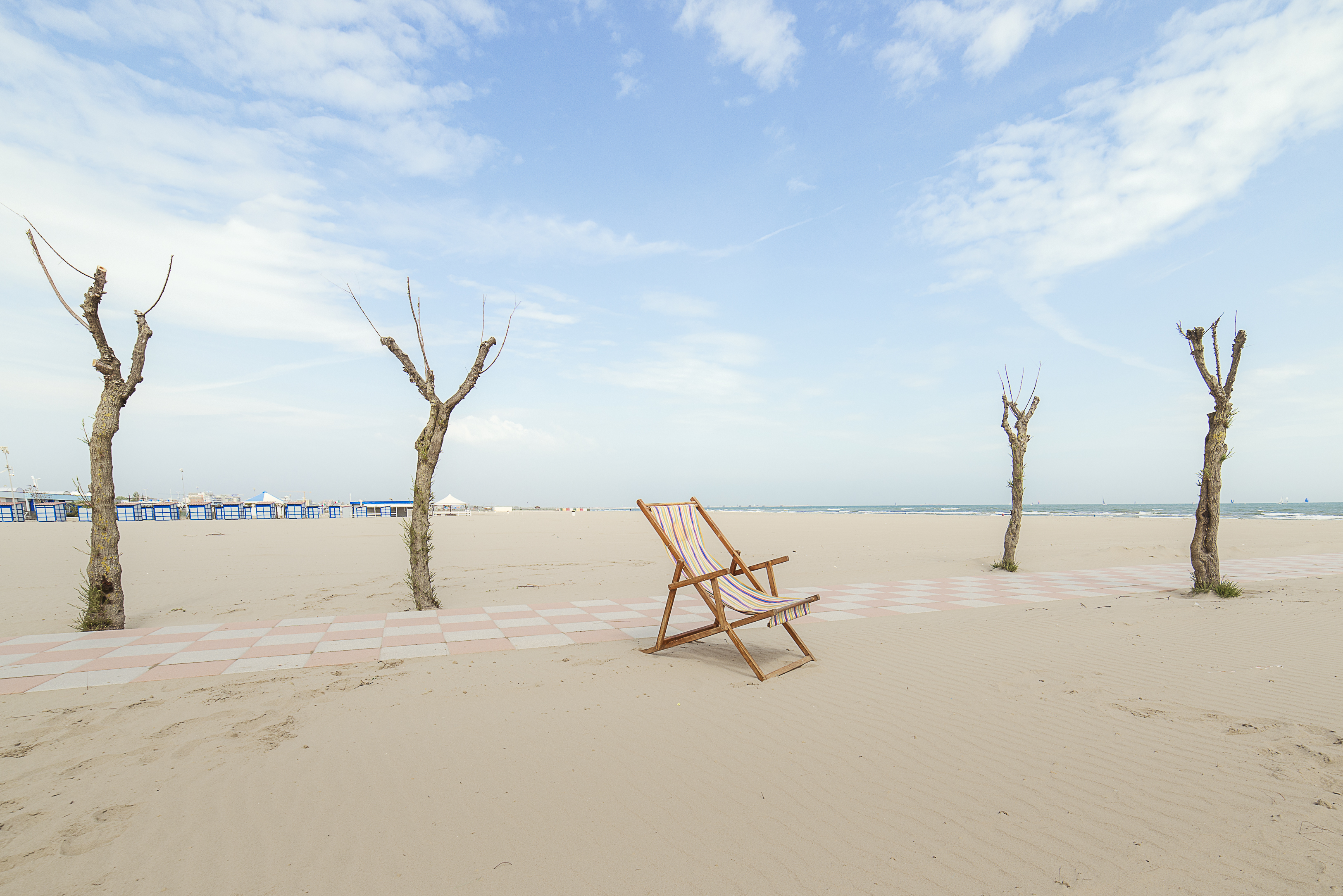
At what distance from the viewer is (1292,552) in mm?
12516

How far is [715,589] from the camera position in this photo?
4324mm

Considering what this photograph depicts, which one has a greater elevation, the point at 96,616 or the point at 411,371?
the point at 411,371

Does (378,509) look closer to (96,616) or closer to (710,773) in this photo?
(96,616)

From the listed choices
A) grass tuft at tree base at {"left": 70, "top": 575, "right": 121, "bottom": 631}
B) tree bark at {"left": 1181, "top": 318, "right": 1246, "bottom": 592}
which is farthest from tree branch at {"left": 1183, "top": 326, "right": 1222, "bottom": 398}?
grass tuft at tree base at {"left": 70, "top": 575, "right": 121, "bottom": 631}

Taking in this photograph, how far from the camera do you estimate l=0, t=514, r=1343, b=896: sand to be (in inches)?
80.9

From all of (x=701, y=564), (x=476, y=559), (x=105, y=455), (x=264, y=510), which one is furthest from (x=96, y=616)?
(x=264, y=510)

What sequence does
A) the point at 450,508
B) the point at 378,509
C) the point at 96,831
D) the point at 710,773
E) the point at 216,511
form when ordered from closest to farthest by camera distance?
the point at 96,831
the point at 710,773
the point at 216,511
the point at 378,509
the point at 450,508

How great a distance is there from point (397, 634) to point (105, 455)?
3349 millimetres

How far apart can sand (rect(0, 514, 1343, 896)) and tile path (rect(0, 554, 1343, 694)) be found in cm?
34

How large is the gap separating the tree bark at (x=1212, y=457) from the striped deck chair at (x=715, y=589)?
5.91 metres

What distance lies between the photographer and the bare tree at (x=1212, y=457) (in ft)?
24.2

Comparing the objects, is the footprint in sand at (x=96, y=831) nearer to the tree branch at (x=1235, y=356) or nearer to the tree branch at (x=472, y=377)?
the tree branch at (x=472, y=377)

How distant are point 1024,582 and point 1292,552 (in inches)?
330

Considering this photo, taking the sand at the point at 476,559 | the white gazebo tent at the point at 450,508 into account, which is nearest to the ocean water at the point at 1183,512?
the sand at the point at 476,559
